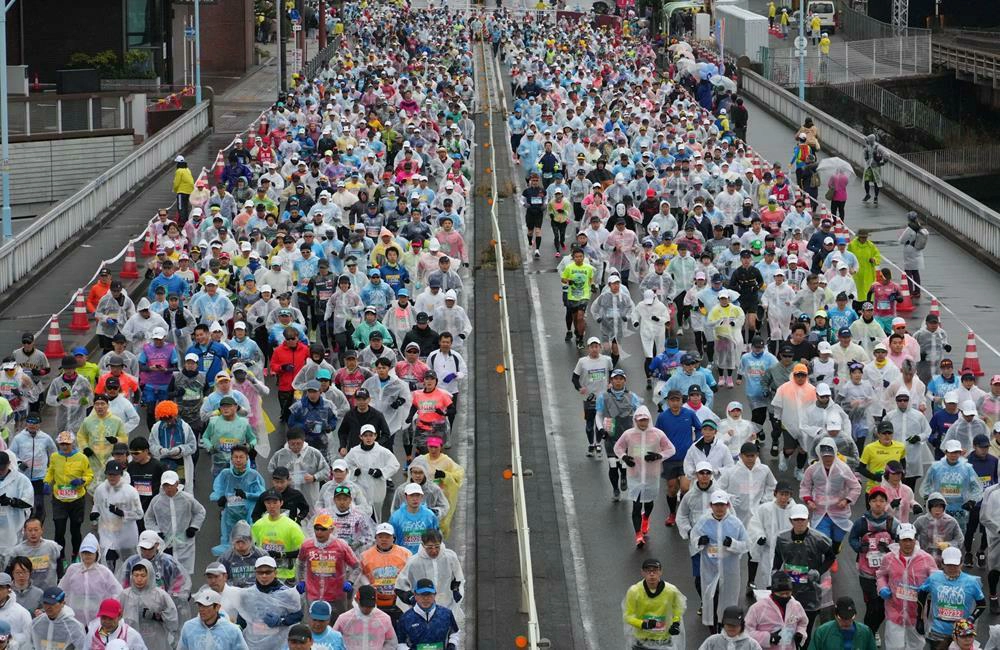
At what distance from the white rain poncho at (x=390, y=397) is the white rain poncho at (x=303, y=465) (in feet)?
6.88

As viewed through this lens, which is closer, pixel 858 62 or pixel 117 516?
pixel 117 516

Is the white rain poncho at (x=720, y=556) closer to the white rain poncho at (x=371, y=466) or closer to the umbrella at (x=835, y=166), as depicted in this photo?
the white rain poncho at (x=371, y=466)

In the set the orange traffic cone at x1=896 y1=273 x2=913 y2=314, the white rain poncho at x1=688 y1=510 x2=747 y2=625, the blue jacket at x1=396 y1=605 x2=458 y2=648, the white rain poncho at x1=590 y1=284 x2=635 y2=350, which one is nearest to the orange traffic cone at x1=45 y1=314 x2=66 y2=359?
the white rain poncho at x1=590 y1=284 x2=635 y2=350

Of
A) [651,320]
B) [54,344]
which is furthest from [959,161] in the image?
[54,344]

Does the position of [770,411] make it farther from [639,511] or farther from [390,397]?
[390,397]

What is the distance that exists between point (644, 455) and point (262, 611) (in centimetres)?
469

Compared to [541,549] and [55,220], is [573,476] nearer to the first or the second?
[541,549]

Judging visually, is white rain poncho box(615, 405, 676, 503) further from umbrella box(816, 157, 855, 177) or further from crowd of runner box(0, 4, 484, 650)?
umbrella box(816, 157, 855, 177)

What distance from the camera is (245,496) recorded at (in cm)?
1503

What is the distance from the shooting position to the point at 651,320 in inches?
865

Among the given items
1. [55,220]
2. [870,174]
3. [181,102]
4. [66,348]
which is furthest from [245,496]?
[181,102]

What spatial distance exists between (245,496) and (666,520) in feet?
13.5

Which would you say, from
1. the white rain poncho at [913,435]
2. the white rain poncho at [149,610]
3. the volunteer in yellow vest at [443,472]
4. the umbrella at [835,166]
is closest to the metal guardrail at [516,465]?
the volunteer in yellow vest at [443,472]

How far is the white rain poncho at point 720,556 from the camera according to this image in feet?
46.3
